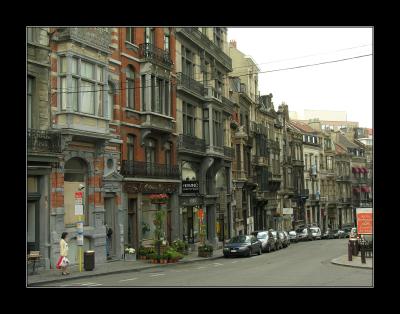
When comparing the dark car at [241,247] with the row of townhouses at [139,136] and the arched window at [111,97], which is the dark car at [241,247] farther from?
the arched window at [111,97]

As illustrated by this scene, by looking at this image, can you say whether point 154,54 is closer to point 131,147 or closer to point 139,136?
point 139,136

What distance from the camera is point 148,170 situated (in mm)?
33906

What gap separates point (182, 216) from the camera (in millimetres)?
39469

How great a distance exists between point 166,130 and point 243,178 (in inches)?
796

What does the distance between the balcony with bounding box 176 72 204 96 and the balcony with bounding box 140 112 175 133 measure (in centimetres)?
391

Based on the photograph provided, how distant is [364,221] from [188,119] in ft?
58.0

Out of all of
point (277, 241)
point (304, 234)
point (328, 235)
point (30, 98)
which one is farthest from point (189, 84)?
point (328, 235)

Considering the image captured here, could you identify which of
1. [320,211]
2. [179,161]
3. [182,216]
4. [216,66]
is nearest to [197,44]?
[216,66]

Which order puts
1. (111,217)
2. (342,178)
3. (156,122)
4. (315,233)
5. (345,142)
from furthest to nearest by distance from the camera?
(345,142) < (342,178) < (315,233) < (156,122) < (111,217)

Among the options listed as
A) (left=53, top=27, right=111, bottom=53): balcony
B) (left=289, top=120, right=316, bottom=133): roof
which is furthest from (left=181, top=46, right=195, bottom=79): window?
(left=289, top=120, right=316, bottom=133): roof

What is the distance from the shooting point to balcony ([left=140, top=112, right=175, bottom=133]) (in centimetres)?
3347

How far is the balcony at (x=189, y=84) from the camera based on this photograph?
39.2 m

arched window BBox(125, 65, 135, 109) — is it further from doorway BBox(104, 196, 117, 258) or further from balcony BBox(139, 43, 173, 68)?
doorway BBox(104, 196, 117, 258)

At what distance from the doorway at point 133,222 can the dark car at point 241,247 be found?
19.4 feet
